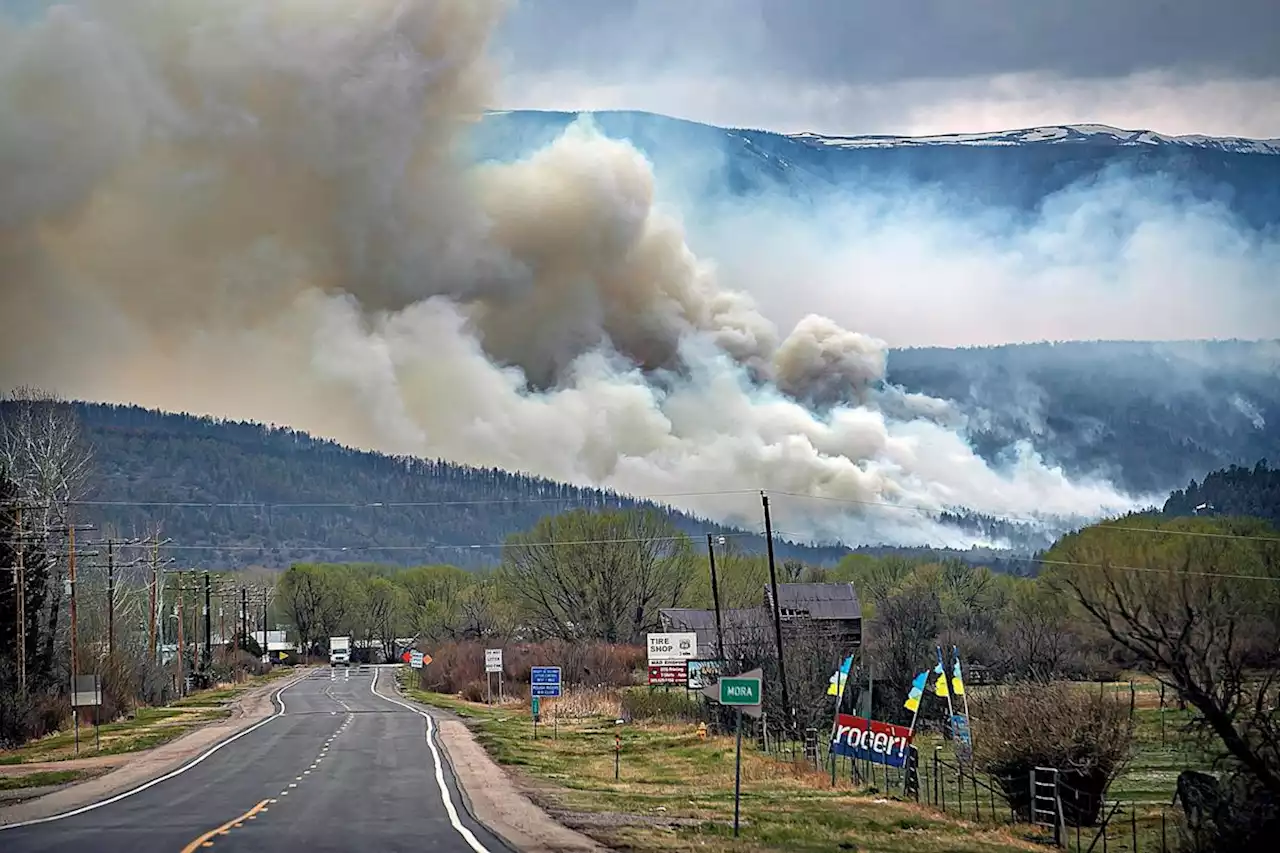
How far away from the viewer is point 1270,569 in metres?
42.4

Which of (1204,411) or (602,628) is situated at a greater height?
(1204,411)

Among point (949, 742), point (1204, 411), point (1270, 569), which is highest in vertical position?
point (1204, 411)

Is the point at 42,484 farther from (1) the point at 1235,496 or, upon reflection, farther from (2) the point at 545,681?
(1) the point at 1235,496

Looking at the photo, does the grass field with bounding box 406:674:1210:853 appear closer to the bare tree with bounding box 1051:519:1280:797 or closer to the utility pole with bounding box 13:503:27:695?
the bare tree with bounding box 1051:519:1280:797

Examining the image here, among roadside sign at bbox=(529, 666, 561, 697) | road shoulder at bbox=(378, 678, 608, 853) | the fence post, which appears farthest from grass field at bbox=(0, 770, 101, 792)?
the fence post

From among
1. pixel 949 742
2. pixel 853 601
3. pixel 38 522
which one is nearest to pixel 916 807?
pixel 949 742

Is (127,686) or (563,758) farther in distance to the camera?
(127,686)

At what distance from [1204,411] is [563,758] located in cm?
14759

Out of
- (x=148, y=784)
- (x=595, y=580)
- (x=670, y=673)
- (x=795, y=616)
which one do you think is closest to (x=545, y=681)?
(x=148, y=784)

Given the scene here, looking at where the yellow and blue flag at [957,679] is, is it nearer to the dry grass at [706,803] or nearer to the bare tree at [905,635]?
the dry grass at [706,803]

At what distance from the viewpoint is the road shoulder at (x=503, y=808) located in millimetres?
27266

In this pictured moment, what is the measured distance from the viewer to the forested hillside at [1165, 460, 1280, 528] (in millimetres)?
98456

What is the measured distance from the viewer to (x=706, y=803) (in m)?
36.3

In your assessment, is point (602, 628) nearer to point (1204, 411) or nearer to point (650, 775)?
point (650, 775)
